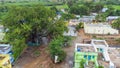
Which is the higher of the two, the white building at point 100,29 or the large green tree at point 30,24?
the large green tree at point 30,24

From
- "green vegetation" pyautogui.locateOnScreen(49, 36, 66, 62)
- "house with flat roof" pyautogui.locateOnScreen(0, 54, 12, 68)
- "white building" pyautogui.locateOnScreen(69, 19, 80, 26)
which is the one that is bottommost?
"white building" pyautogui.locateOnScreen(69, 19, 80, 26)

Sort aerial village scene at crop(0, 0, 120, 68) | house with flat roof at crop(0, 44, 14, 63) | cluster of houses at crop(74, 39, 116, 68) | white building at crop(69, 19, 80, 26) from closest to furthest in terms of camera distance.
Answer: cluster of houses at crop(74, 39, 116, 68), aerial village scene at crop(0, 0, 120, 68), house with flat roof at crop(0, 44, 14, 63), white building at crop(69, 19, 80, 26)

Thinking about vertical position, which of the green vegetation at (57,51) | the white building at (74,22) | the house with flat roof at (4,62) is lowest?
the white building at (74,22)

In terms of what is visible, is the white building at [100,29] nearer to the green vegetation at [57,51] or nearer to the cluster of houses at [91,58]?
the green vegetation at [57,51]

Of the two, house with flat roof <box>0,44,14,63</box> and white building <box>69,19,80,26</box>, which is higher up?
house with flat roof <box>0,44,14,63</box>

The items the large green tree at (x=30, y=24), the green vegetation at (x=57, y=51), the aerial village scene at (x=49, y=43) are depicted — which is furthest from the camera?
the large green tree at (x=30, y=24)

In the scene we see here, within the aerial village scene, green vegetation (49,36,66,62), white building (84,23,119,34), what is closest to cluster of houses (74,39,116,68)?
the aerial village scene

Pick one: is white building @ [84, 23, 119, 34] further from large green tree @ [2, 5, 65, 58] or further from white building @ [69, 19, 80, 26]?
large green tree @ [2, 5, 65, 58]

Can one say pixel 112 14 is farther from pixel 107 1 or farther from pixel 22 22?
pixel 22 22

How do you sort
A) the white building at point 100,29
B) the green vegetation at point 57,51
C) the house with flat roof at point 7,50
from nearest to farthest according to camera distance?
the green vegetation at point 57,51
the house with flat roof at point 7,50
the white building at point 100,29

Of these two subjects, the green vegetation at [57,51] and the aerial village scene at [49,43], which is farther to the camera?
the green vegetation at [57,51]

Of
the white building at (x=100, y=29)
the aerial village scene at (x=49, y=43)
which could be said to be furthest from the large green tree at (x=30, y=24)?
the white building at (x=100, y=29)

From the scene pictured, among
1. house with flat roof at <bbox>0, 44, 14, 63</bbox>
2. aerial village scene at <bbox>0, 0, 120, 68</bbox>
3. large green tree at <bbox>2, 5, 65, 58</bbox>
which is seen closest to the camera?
aerial village scene at <bbox>0, 0, 120, 68</bbox>
